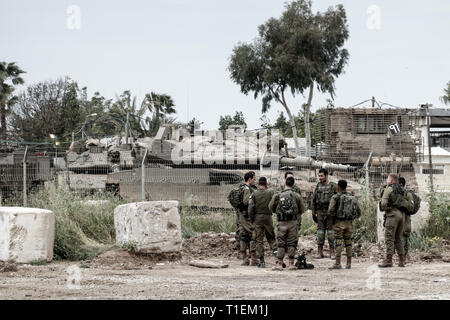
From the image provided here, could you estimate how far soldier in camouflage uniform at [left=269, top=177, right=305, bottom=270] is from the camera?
37.6 ft

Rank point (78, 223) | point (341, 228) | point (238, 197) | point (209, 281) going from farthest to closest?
point (78, 223), point (238, 197), point (341, 228), point (209, 281)

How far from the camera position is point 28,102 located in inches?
1786

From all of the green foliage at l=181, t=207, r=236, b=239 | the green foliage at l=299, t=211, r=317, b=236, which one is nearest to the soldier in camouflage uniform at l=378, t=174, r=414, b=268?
the green foliage at l=299, t=211, r=317, b=236

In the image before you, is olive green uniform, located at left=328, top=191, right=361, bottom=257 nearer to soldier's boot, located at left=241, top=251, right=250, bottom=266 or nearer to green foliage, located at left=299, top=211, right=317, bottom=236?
soldier's boot, located at left=241, top=251, right=250, bottom=266

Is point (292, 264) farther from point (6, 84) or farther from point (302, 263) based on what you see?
point (6, 84)

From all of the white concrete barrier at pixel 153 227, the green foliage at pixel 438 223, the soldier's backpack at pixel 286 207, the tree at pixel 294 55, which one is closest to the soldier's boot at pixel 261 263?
the soldier's backpack at pixel 286 207

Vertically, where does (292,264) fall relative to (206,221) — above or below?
below

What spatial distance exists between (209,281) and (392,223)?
11.8 feet

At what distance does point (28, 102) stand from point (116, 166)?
2630cm

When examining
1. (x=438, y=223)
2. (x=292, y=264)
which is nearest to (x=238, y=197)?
(x=292, y=264)

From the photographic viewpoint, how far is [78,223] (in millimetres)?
13641

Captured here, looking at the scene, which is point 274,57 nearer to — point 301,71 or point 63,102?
point 301,71
